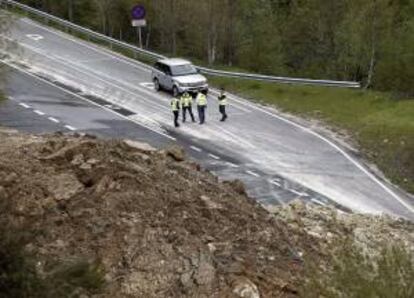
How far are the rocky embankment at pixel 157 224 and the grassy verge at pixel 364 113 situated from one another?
→ 22.4ft

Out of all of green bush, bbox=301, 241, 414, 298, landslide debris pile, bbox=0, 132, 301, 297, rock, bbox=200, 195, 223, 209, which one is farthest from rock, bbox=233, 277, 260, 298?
green bush, bbox=301, 241, 414, 298

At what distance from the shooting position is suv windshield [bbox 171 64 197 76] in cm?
3462

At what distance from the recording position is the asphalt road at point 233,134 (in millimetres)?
23531

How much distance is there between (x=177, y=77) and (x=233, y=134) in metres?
6.50

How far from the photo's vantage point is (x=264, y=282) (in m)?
15.7

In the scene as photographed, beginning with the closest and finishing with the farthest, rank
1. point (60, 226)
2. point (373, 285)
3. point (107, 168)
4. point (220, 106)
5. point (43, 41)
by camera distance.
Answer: point (373, 285), point (60, 226), point (107, 168), point (220, 106), point (43, 41)

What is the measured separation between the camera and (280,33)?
174 ft

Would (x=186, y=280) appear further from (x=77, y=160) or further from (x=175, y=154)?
(x=175, y=154)

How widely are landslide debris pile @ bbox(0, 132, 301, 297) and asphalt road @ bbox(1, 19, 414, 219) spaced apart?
16.3ft

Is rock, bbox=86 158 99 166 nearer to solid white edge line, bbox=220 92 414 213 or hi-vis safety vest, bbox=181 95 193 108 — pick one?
solid white edge line, bbox=220 92 414 213

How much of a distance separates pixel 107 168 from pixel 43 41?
1015 inches

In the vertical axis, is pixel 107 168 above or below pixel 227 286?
above

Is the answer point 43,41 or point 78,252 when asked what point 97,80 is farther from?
point 78,252

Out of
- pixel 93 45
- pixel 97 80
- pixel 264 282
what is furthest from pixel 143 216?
pixel 93 45
